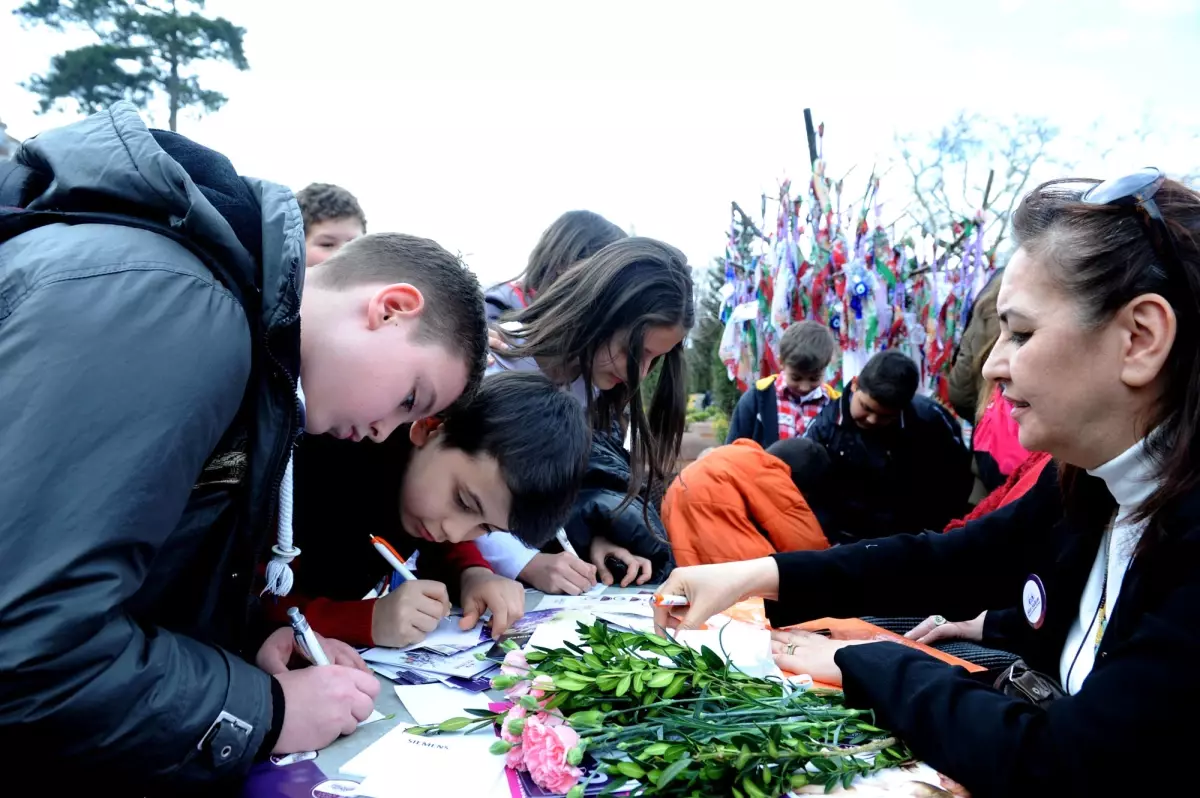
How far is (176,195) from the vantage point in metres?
1.11

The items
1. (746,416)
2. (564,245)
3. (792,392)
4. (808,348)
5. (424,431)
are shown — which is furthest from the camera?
(746,416)

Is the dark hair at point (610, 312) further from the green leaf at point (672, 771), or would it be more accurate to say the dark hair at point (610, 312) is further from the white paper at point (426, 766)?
the green leaf at point (672, 771)

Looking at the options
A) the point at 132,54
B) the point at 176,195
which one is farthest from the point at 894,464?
A: the point at 132,54

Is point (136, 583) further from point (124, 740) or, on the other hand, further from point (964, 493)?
point (964, 493)

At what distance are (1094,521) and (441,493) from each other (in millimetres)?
1248

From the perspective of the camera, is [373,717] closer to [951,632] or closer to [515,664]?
[515,664]

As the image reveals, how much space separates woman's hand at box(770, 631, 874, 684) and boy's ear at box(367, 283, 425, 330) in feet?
3.00

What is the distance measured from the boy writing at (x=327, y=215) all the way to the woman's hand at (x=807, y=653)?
284 cm

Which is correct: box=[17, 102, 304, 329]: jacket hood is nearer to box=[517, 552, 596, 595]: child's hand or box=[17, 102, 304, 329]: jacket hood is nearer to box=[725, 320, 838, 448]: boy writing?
box=[517, 552, 596, 595]: child's hand

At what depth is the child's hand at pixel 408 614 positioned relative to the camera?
161 centimetres

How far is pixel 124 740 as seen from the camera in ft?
3.22

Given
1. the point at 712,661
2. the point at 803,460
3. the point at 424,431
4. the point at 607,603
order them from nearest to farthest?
1. the point at 712,661
2. the point at 424,431
3. the point at 607,603
4. the point at 803,460

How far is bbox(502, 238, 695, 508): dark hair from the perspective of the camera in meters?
2.41

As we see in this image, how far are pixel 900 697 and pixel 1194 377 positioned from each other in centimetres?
60
